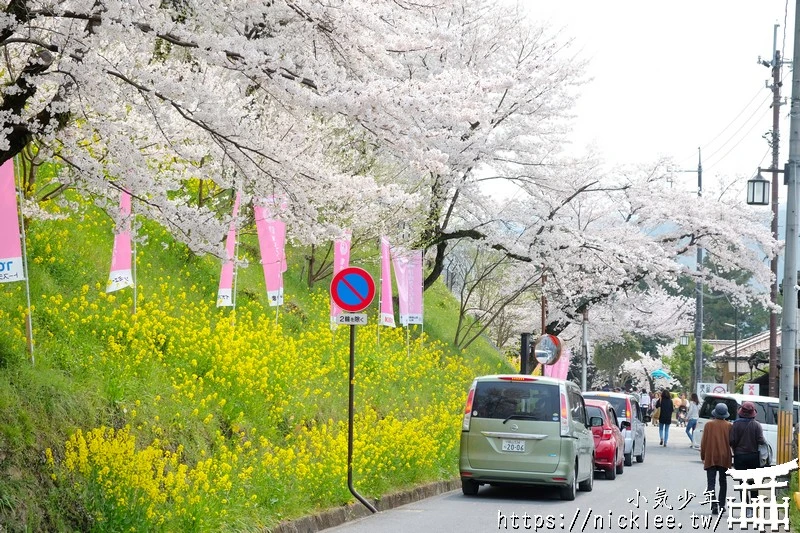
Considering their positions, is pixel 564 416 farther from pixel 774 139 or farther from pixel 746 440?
pixel 774 139

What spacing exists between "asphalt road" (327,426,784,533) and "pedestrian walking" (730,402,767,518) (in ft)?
2.65

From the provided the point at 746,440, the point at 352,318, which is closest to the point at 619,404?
the point at 746,440

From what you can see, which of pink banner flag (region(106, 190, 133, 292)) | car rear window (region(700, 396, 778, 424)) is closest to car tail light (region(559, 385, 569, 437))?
pink banner flag (region(106, 190, 133, 292))

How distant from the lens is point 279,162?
9.02 m

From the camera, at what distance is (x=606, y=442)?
2022 centimetres

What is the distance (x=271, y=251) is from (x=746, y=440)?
793 centimetres

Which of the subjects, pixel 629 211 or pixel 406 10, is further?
pixel 629 211

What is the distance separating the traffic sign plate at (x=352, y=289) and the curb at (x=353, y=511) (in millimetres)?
2374

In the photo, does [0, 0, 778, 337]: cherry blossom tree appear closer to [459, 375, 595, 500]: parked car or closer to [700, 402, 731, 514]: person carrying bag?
[459, 375, 595, 500]: parked car

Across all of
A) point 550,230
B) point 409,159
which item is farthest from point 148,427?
point 550,230

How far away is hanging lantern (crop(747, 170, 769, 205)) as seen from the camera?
2145 centimetres

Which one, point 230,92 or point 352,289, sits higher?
point 230,92

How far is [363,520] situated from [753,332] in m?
103

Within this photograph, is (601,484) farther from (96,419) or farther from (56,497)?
(56,497)
